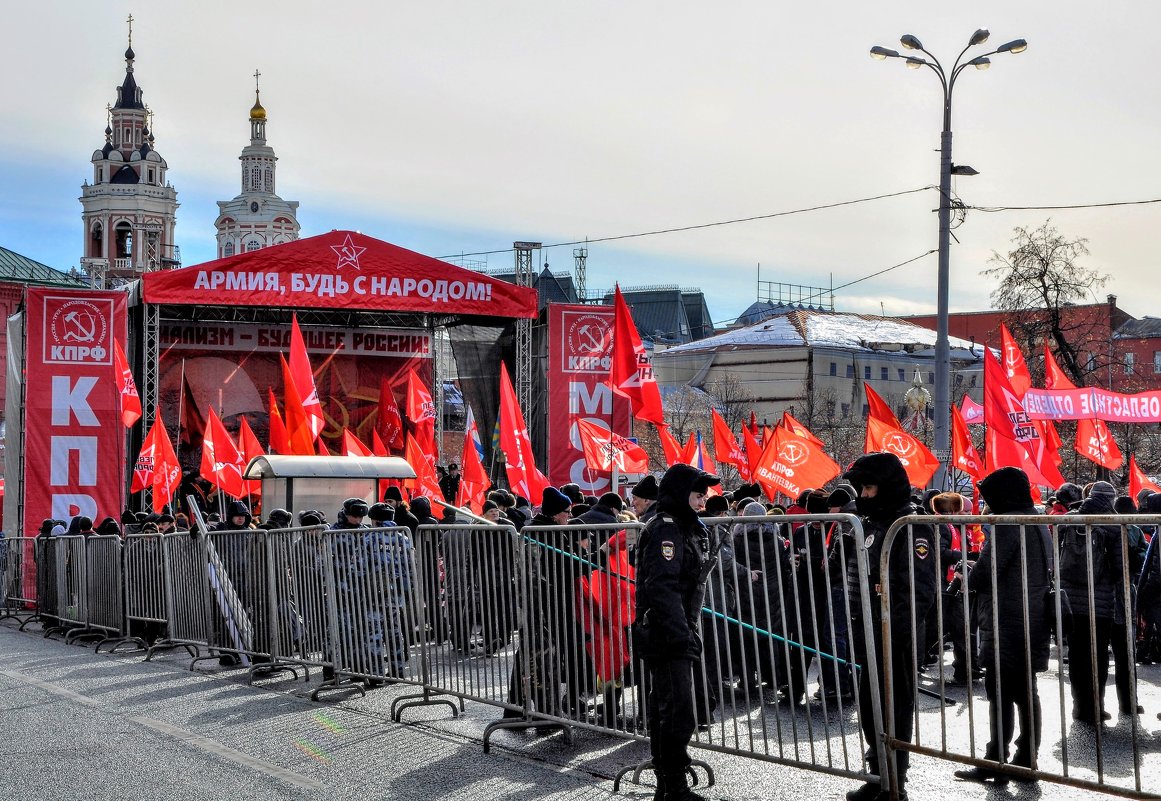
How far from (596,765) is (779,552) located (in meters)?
1.80

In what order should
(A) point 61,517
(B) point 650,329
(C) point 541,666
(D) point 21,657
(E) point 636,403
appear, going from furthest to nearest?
(B) point 650,329 < (A) point 61,517 < (E) point 636,403 < (D) point 21,657 < (C) point 541,666

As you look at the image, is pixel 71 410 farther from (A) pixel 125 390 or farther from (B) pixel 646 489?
(B) pixel 646 489

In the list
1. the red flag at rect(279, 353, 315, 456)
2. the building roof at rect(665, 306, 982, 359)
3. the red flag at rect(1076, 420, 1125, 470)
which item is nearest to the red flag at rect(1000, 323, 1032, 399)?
the red flag at rect(1076, 420, 1125, 470)

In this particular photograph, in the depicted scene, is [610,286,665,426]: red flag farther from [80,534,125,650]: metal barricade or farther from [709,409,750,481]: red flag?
[80,534,125,650]: metal barricade

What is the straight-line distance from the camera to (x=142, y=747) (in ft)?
26.6

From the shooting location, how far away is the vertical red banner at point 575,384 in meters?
28.0

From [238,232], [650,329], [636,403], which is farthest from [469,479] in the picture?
[238,232]

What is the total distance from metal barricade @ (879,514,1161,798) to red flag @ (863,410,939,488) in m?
9.47

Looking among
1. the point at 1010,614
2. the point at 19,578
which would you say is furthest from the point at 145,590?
the point at 1010,614

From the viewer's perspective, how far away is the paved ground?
273 inches

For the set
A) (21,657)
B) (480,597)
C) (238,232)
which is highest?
(238,232)

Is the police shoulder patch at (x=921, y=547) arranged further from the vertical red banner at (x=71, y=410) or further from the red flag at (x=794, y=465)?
the vertical red banner at (x=71, y=410)

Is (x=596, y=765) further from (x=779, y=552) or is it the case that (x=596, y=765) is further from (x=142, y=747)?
(x=142, y=747)

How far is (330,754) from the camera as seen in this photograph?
802 centimetres
